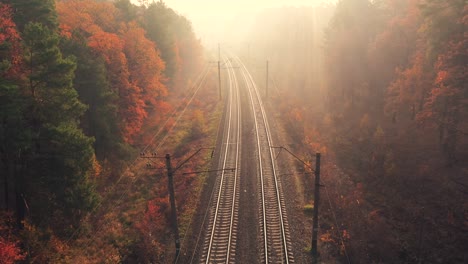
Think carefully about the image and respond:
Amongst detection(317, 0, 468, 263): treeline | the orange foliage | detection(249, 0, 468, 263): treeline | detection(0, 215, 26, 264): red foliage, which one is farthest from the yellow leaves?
the orange foliage

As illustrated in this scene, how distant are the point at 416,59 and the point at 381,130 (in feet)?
27.8

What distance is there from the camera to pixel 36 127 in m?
18.9

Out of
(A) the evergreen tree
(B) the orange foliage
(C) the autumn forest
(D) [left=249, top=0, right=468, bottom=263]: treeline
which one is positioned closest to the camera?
(A) the evergreen tree

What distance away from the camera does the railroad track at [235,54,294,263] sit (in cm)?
A: 1991

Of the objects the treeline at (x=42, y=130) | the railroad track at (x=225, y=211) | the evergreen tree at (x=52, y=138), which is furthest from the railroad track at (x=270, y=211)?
the evergreen tree at (x=52, y=138)

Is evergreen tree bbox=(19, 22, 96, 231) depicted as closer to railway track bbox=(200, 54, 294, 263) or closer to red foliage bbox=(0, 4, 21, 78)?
red foliage bbox=(0, 4, 21, 78)

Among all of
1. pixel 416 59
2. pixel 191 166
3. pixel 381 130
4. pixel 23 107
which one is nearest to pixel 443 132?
pixel 381 130

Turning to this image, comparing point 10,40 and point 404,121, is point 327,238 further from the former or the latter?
point 10,40

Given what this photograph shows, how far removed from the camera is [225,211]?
24266mm

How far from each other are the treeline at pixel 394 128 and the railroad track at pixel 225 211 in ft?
20.9

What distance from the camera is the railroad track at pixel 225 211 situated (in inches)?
790

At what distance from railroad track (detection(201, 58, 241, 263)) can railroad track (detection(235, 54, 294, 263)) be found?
2077 millimetres

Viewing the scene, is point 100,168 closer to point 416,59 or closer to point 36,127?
point 36,127

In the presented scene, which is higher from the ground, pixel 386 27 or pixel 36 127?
pixel 386 27
